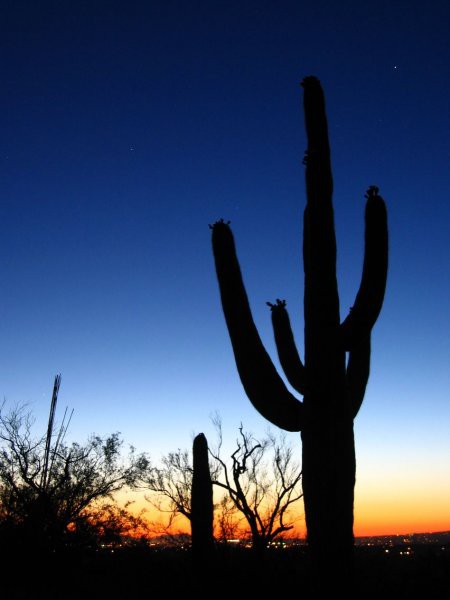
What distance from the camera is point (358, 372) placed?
819 centimetres

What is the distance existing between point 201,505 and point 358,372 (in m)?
6.73

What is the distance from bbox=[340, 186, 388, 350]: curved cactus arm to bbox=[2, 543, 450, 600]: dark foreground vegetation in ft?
10.3

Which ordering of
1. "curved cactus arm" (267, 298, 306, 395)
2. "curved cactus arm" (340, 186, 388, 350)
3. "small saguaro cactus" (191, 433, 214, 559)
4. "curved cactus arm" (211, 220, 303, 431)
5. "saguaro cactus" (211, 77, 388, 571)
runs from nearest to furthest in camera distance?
"saguaro cactus" (211, 77, 388, 571)
"curved cactus arm" (340, 186, 388, 350)
"curved cactus arm" (211, 220, 303, 431)
"curved cactus arm" (267, 298, 306, 395)
"small saguaro cactus" (191, 433, 214, 559)

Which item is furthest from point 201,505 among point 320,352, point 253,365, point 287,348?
point 320,352

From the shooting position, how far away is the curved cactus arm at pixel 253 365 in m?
7.44

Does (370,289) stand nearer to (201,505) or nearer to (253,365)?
(253,365)

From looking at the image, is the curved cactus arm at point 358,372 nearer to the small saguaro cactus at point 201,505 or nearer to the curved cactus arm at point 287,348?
the curved cactus arm at point 287,348

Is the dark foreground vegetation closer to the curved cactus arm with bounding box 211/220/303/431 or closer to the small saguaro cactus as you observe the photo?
the small saguaro cactus

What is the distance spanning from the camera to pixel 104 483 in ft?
72.0

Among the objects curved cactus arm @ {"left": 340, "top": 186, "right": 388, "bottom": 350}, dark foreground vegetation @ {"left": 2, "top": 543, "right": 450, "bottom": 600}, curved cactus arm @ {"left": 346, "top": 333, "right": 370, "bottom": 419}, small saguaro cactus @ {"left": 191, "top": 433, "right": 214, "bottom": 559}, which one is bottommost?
dark foreground vegetation @ {"left": 2, "top": 543, "right": 450, "bottom": 600}

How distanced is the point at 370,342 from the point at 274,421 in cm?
221

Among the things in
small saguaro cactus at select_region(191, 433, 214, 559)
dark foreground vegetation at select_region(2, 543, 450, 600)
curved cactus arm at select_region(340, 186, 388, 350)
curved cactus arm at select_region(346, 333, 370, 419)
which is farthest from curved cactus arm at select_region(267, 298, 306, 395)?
small saguaro cactus at select_region(191, 433, 214, 559)

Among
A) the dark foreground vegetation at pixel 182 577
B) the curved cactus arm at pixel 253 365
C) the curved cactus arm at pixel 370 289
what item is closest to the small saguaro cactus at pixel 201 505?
the dark foreground vegetation at pixel 182 577

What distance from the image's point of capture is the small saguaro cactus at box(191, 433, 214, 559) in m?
12.3
